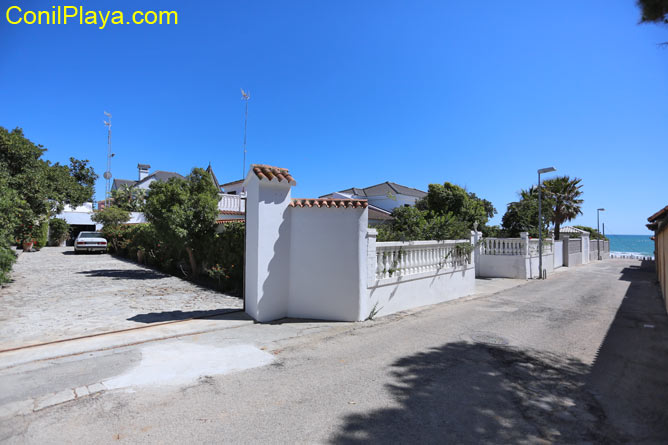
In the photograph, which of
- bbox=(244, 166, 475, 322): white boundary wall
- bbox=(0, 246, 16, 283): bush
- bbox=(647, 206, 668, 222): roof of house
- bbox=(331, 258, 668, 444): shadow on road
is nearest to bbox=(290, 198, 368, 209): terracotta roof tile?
bbox=(244, 166, 475, 322): white boundary wall

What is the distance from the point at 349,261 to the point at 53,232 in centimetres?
3582

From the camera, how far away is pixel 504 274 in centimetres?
1670

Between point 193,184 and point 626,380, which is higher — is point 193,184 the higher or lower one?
the higher one

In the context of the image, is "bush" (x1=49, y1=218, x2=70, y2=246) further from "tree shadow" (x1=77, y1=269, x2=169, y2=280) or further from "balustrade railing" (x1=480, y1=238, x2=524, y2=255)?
"balustrade railing" (x1=480, y1=238, x2=524, y2=255)

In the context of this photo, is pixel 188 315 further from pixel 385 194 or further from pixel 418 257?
pixel 385 194

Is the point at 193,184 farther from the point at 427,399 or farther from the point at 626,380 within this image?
the point at 626,380

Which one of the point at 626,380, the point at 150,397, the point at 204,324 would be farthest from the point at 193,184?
the point at 626,380

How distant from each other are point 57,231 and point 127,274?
80.8 feet

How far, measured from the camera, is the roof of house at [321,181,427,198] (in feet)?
126

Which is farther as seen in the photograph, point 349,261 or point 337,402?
point 349,261

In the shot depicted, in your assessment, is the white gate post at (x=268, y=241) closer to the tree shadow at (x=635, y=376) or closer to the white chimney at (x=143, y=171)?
the tree shadow at (x=635, y=376)

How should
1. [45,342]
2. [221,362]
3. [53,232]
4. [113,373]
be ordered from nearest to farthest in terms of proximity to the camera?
[113,373], [221,362], [45,342], [53,232]

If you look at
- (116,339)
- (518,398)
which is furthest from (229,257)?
(518,398)

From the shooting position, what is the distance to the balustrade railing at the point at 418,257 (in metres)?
7.61
